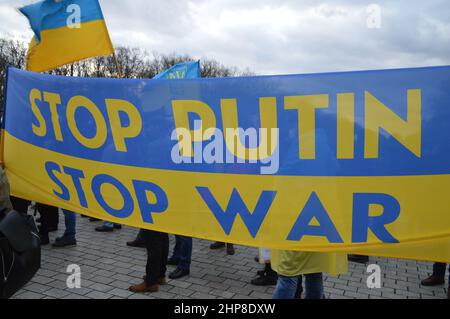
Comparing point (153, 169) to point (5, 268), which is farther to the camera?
point (153, 169)

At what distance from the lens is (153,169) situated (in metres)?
3.16

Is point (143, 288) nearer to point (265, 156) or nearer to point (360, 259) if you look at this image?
point (265, 156)

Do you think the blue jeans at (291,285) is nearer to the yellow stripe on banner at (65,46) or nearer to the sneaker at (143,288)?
the sneaker at (143,288)

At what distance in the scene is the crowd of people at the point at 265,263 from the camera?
2.95 m

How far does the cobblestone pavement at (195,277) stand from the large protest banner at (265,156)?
3.25 feet

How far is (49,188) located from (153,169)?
118 centimetres

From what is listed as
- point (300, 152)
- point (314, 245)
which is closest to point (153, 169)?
point (300, 152)

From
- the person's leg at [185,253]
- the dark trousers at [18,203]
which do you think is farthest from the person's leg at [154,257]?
the dark trousers at [18,203]

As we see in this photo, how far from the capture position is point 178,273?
434 cm

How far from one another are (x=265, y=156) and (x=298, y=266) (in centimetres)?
88

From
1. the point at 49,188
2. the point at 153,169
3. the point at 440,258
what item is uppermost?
the point at 153,169

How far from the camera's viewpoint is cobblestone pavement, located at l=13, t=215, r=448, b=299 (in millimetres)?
3873
